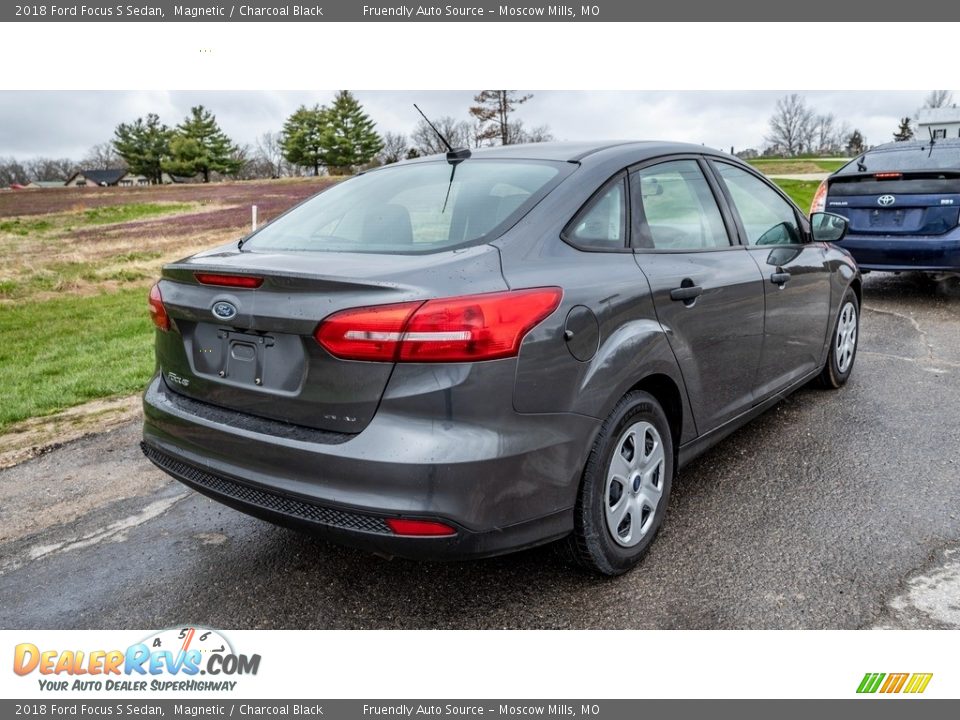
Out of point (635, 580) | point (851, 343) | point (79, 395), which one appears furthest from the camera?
point (79, 395)

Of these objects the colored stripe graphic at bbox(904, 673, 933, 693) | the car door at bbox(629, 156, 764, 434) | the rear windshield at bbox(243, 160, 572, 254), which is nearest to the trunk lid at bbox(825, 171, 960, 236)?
the car door at bbox(629, 156, 764, 434)

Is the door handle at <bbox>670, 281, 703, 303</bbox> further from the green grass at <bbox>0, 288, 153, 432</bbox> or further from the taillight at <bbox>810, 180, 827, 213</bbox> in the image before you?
the taillight at <bbox>810, 180, 827, 213</bbox>

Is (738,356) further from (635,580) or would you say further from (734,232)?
(635,580)

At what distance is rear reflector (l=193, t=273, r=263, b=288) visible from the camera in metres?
2.45

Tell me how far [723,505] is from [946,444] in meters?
1.55

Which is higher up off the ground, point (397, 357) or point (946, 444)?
point (397, 357)

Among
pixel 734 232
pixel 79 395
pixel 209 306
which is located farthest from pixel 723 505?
pixel 79 395

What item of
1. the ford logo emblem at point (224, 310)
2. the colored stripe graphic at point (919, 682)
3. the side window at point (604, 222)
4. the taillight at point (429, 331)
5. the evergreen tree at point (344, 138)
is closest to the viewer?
the taillight at point (429, 331)

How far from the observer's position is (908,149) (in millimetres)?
7773

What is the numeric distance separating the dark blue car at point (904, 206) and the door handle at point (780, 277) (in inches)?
163

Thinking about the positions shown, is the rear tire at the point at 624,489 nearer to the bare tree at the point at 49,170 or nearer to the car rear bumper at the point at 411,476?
the car rear bumper at the point at 411,476

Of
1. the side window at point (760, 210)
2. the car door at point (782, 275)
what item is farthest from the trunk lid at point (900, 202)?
the side window at point (760, 210)

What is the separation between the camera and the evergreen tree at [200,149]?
77250 mm

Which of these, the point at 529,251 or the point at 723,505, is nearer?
the point at 529,251
